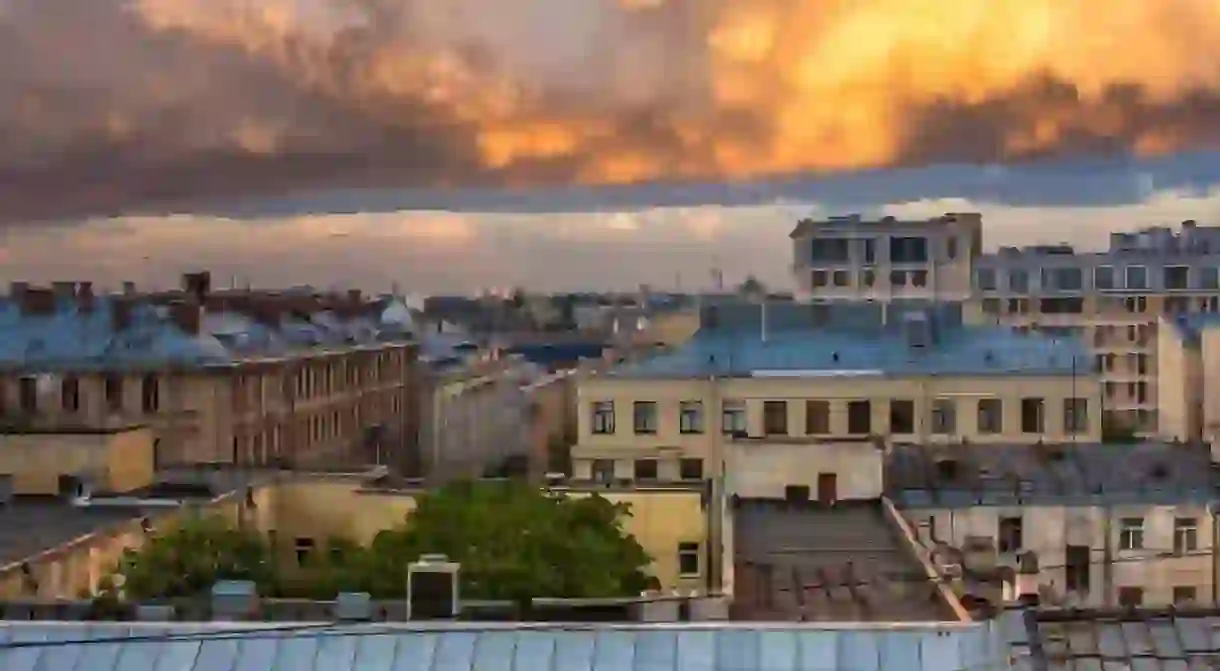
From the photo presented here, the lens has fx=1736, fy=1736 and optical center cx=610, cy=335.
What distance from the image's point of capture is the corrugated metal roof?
1540cm

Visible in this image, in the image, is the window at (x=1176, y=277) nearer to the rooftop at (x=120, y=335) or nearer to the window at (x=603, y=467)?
the rooftop at (x=120, y=335)

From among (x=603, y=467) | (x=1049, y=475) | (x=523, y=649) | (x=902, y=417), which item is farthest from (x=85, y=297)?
(x=523, y=649)

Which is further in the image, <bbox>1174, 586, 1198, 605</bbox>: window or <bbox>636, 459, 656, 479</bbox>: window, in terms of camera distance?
<bbox>636, 459, 656, 479</bbox>: window

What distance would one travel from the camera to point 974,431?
4875 cm

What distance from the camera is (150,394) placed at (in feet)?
177

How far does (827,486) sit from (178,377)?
2595 centimetres

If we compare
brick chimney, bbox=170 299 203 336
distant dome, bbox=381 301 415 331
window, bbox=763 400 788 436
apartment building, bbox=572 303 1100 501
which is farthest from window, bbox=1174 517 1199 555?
distant dome, bbox=381 301 415 331

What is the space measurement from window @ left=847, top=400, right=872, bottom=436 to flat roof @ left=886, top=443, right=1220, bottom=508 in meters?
7.08

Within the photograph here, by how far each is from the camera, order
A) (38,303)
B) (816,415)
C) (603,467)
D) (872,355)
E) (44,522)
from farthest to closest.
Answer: (38,303), (872,355), (816,415), (603,467), (44,522)

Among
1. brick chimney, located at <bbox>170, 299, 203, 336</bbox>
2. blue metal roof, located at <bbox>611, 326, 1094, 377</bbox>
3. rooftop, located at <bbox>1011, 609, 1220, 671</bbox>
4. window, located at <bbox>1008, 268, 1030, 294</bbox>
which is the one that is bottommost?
rooftop, located at <bbox>1011, 609, 1220, 671</bbox>

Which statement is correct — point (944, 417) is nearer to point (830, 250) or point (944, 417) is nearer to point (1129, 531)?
point (1129, 531)

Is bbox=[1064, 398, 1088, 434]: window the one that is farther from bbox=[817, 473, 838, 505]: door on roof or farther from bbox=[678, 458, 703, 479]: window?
bbox=[817, 473, 838, 505]: door on roof

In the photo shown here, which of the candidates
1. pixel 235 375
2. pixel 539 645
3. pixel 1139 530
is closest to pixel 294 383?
pixel 235 375

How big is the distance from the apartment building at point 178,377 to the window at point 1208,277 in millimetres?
62394
